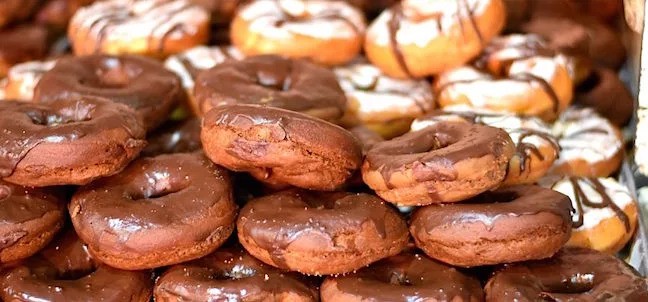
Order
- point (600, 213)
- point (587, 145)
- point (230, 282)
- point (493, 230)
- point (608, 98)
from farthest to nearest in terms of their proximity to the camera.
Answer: point (608, 98) → point (587, 145) → point (600, 213) → point (230, 282) → point (493, 230)

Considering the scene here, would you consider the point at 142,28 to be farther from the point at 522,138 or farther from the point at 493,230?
the point at 493,230

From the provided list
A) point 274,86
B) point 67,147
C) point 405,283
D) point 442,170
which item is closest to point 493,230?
point 442,170

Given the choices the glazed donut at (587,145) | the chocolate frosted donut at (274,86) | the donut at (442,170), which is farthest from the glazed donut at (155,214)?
the glazed donut at (587,145)

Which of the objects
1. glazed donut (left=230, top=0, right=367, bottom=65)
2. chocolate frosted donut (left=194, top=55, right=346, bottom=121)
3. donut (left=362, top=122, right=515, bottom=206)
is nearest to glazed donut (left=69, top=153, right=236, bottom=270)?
chocolate frosted donut (left=194, top=55, right=346, bottom=121)

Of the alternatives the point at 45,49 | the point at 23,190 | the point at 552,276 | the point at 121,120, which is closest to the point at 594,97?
the point at 552,276

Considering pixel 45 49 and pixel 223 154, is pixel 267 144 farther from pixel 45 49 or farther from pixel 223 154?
pixel 45 49

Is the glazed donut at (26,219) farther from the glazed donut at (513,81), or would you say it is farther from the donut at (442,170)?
the glazed donut at (513,81)

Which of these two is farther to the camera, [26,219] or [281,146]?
[26,219]
